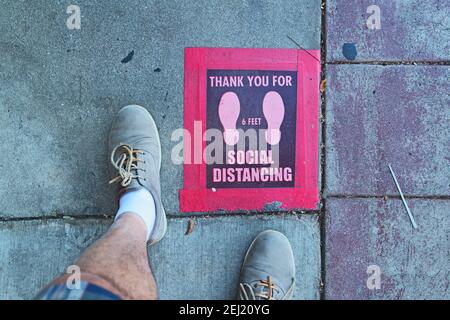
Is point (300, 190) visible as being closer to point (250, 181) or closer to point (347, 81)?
point (250, 181)

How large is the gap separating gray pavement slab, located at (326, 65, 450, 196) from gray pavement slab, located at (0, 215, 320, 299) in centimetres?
33

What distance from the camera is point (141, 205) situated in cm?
202

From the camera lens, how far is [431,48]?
90.5 inches

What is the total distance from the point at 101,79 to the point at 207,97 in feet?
1.77

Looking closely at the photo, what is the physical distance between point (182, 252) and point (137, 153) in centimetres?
54

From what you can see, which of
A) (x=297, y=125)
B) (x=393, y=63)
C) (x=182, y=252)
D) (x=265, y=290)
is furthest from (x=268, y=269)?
(x=393, y=63)

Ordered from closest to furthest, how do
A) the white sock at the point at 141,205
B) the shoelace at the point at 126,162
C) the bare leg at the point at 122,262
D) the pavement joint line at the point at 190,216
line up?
1. the bare leg at the point at 122,262
2. the white sock at the point at 141,205
3. the shoelace at the point at 126,162
4. the pavement joint line at the point at 190,216

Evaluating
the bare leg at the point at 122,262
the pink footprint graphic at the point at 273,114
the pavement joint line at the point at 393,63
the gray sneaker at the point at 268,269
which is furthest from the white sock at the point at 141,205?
the pavement joint line at the point at 393,63

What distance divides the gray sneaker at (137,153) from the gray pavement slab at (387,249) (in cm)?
88

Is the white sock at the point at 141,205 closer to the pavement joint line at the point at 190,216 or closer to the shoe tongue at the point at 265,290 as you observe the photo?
the pavement joint line at the point at 190,216

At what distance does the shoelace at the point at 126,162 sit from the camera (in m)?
2.09

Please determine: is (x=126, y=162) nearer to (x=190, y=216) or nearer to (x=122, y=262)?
(x=190, y=216)

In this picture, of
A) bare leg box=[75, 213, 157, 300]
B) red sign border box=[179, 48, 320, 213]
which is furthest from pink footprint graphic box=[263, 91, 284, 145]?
bare leg box=[75, 213, 157, 300]
